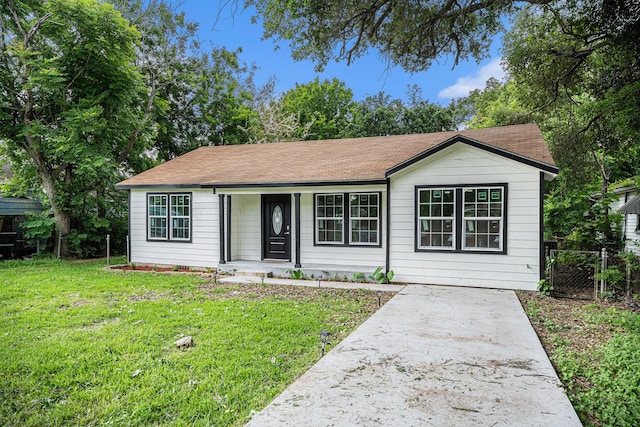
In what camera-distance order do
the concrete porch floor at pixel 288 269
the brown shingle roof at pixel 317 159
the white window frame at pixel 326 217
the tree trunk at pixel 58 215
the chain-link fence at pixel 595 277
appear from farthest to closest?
the tree trunk at pixel 58 215
the white window frame at pixel 326 217
the brown shingle roof at pixel 317 159
the concrete porch floor at pixel 288 269
the chain-link fence at pixel 595 277

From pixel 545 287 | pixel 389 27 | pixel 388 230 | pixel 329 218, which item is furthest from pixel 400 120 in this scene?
pixel 545 287

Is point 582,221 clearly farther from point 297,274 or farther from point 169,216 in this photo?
point 169,216

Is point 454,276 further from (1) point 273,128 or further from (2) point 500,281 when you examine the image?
(1) point 273,128

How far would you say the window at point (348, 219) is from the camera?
32.8 feet

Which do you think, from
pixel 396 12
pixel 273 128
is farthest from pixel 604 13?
pixel 273 128

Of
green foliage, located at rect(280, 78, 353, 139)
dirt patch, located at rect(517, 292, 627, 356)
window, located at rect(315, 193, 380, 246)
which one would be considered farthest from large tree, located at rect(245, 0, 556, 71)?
green foliage, located at rect(280, 78, 353, 139)

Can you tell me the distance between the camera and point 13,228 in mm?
13383

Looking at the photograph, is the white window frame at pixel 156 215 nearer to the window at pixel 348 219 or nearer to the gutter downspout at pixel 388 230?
the window at pixel 348 219

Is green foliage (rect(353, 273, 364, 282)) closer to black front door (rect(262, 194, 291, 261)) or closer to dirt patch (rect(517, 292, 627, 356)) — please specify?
black front door (rect(262, 194, 291, 261))

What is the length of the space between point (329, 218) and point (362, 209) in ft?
3.02

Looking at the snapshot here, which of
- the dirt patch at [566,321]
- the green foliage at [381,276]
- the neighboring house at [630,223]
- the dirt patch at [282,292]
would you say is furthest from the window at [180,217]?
the neighboring house at [630,223]

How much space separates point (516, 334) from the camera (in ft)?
17.1

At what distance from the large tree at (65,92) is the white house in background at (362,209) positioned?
242 cm

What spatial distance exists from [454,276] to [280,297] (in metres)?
3.84
